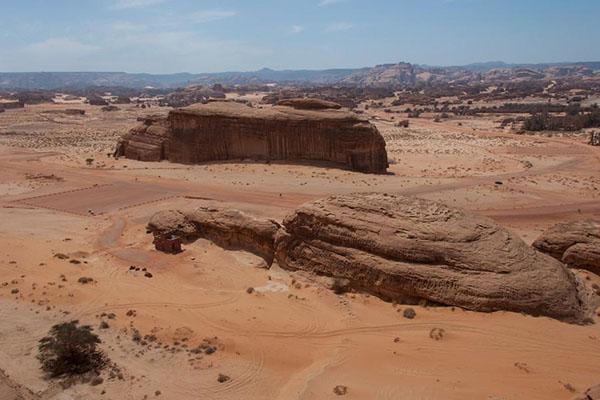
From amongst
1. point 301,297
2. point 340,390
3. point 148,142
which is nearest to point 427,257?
point 301,297

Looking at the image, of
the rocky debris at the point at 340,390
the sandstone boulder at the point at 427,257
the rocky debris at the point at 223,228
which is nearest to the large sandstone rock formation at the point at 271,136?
the rocky debris at the point at 223,228

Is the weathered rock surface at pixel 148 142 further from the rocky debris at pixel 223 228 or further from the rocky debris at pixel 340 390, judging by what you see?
the rocky debris at pixel 340 390

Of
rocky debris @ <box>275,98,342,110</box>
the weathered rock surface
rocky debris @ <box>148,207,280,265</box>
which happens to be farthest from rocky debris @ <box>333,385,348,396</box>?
the weathered rock surface

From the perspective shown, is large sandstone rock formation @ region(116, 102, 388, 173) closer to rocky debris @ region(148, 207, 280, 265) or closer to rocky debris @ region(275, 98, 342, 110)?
rocky debris @ region(275, 98, 342, 110)

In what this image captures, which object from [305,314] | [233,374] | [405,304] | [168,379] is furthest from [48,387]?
[405,304]

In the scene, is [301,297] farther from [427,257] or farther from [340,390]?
[340,390]

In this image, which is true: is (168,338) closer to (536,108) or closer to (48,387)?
(48,387)
